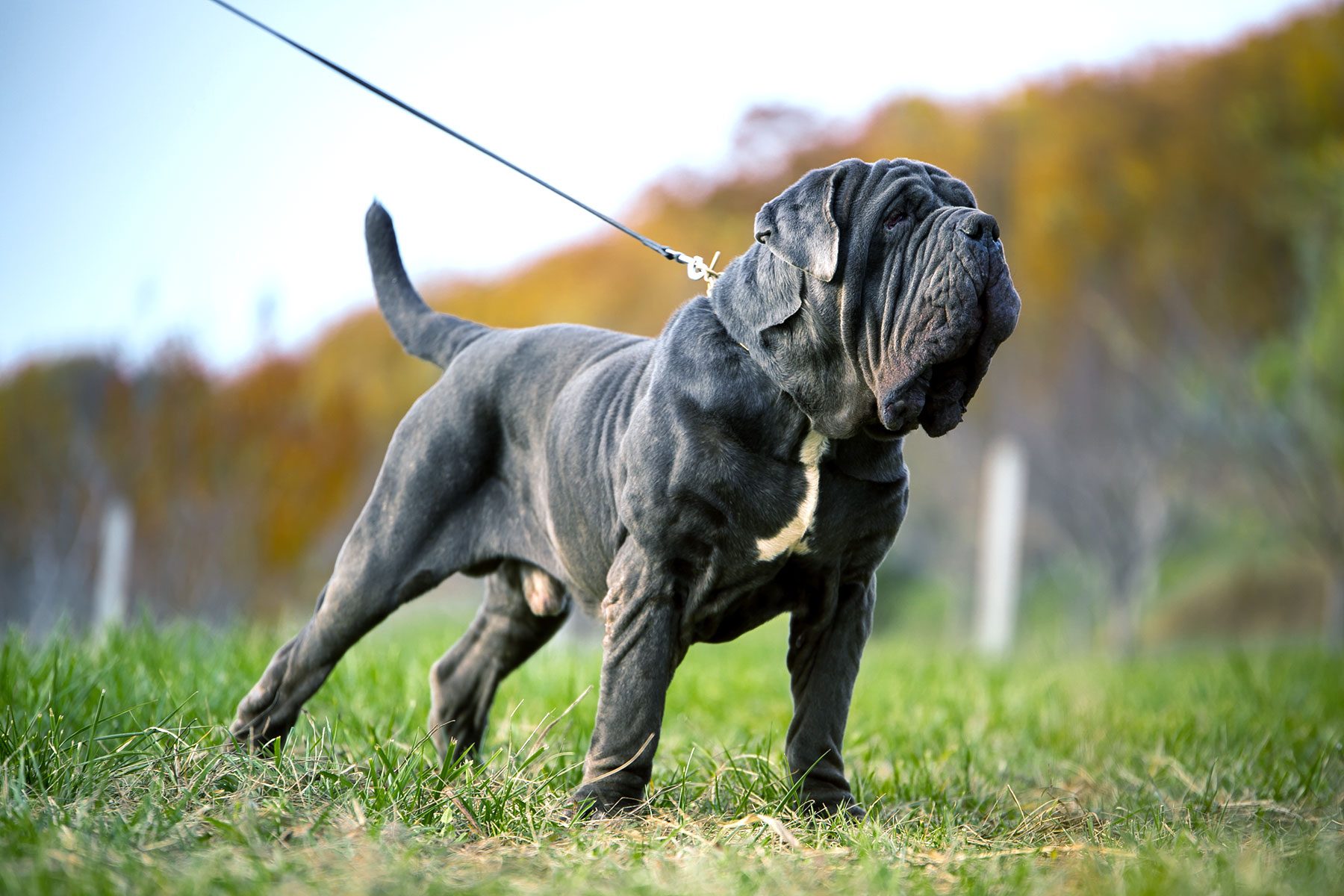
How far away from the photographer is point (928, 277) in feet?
8.71

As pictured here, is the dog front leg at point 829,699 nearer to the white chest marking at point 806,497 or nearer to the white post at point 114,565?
the white chest marking at point 806,497

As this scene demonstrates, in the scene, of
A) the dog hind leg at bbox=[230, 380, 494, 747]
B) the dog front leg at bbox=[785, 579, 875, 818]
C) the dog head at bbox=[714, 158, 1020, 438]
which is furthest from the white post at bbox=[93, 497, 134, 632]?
the dog head at bbox=[714, 158, 1020, 438]

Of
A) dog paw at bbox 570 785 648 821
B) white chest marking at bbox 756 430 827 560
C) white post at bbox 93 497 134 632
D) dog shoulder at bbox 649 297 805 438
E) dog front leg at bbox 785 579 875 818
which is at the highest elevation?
dog shoulder at bbox 649 297 805 438

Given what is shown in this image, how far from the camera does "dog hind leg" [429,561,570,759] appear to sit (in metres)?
3.93

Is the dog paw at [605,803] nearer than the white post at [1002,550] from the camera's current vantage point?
Yes

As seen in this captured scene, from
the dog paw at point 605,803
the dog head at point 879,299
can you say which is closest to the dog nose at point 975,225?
the dog head at point 879,299

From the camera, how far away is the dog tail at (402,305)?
3.89 meters

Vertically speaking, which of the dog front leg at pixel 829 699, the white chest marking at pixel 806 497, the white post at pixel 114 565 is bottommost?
the white post at pixel 114 565

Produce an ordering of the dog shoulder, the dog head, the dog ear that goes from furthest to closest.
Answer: the dog shoulder
the dog ear
the dog head

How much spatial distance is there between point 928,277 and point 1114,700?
4215 mm

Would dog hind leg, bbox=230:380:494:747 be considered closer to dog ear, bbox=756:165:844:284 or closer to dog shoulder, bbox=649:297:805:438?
dog shoulder, bbox=649:297:805:438

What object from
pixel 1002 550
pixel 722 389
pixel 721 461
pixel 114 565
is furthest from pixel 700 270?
pixel 1002 550

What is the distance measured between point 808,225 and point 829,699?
49.9 inches

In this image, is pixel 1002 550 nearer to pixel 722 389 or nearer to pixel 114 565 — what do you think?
pixel 114 565
